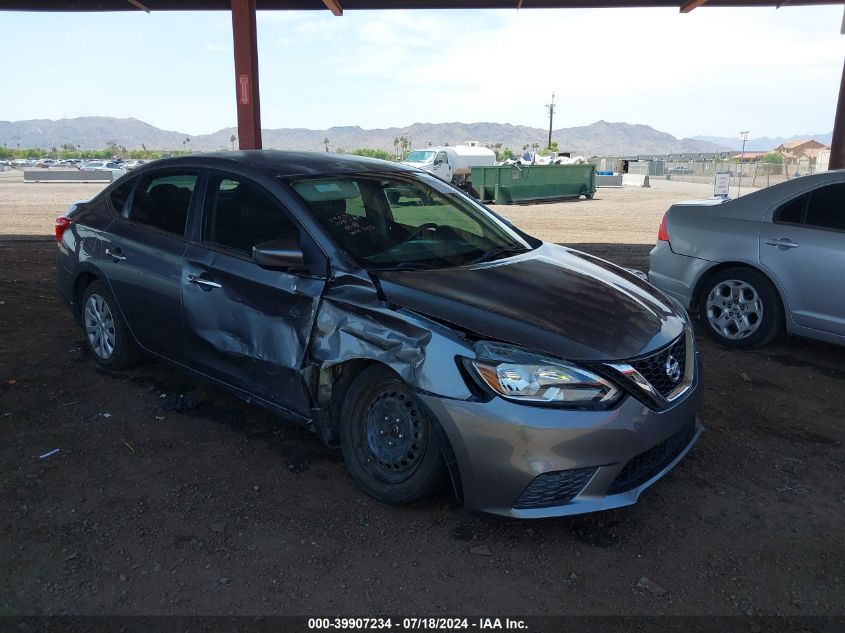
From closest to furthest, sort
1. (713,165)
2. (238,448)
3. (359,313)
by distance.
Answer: (359,313) → (238,448) → (713,165)

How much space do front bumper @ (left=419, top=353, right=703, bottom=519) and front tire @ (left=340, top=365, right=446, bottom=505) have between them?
184 millimetres

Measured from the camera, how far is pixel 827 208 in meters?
5.35

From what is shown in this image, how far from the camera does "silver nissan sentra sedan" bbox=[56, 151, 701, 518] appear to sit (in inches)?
111

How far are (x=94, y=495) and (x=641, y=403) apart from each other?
2.70 meters

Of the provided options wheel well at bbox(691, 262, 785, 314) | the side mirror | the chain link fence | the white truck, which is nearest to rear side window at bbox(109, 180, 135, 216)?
the side mirror

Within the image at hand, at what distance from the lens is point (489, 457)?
110 inches

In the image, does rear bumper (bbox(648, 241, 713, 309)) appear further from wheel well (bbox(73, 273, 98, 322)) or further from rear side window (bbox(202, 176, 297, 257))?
wheel well (bbox(73, 273, 98, 322))

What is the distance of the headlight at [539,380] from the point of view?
2.80m

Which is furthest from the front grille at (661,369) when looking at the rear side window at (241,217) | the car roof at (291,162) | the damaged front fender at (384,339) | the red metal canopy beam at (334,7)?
the red metal canopy beam at (334,7)

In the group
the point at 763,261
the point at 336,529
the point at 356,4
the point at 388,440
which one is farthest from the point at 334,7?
the point at 336,529

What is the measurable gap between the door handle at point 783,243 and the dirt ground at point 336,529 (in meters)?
1.38

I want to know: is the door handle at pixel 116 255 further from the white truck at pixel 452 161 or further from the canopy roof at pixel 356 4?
the white truck at pixel 452 161

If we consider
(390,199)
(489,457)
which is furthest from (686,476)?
(390,199)

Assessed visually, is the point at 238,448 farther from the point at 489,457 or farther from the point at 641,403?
the point at 641,403
